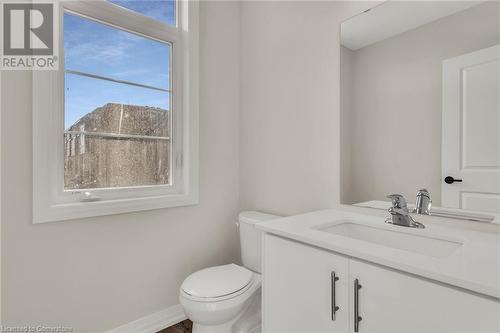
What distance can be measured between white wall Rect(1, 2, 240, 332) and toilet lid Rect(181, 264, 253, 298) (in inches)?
12.9

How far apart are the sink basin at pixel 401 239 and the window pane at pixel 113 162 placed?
1.11m

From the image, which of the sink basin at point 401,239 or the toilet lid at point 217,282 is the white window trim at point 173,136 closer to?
the toilet lid at point 217,282

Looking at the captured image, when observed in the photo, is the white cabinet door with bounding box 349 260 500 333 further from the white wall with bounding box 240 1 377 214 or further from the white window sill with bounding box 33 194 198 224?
the white window sill with bounding box 33 194 198 224

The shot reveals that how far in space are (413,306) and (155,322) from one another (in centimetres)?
149

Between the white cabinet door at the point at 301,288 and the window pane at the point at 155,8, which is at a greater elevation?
the window pane at the point at 155,8

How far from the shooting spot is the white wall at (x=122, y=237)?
123 cm

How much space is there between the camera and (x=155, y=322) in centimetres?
167

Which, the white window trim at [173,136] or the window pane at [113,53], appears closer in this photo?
the white window trim at [173,136]

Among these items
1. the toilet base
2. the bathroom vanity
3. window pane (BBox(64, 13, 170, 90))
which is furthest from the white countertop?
window pane (BBox(64, 13, 170, 90))

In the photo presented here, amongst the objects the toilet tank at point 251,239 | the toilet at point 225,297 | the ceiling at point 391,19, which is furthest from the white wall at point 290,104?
the toilet at point 225,297

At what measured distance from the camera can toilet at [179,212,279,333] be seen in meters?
1.34

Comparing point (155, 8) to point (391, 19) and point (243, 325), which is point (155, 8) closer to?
point (391, 19)

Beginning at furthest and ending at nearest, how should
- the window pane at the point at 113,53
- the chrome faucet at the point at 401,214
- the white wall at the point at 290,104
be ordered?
the white wall at the point at 290,104
the window pane at the point at 113,53
the chrome faucet at the point at 401,214

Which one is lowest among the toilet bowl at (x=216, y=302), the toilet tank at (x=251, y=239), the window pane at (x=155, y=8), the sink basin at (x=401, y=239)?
the toilet bowl at (x=216, y=302)
